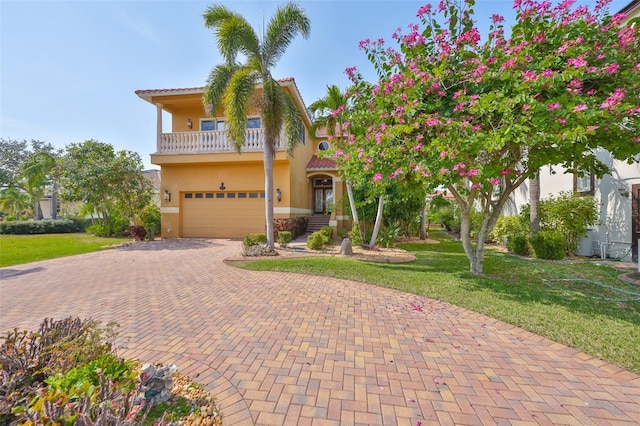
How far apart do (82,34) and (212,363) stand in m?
10.2

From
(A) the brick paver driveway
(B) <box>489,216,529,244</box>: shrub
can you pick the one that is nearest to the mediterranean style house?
(B) <box>489,216,529,244</box>: shrub

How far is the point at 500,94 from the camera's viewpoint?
5051 mm

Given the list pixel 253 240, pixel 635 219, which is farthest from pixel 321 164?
pixel 635 219

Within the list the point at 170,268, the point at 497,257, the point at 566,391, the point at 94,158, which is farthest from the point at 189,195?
the point at 566,391

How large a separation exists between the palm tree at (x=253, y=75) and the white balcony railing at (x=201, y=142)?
12.8 feet

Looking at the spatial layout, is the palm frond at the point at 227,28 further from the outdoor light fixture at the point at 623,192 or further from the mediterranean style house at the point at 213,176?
the outdoor light fixture at the point at 623,192

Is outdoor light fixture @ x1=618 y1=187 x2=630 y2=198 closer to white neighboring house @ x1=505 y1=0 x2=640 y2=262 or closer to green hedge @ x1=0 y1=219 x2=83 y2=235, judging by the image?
white neighboring house @ x1=505 y1=0 x2=640 y2=262

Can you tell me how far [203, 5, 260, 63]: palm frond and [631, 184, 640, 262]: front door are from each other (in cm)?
1411

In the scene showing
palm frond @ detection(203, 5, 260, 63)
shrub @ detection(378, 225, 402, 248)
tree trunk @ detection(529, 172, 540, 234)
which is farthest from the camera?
shrub @ detection(378, 225, 402, 248)

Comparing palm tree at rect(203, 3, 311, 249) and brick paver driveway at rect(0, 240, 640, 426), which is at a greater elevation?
palm tree at rect(203, 3, 311, 249)

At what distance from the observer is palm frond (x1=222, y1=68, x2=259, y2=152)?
973cm

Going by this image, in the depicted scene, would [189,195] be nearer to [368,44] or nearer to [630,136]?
[368,44]

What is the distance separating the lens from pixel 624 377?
9.84 ft

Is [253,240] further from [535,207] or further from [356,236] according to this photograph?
[535,207]
